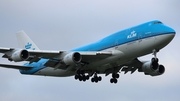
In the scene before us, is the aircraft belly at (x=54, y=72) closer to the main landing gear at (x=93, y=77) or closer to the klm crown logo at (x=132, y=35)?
the main landing gear at (x=93, y=77)

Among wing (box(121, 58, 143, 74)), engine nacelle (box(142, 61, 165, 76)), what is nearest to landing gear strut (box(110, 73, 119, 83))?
wing (box(121, 58, 143, 74))

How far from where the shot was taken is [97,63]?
5675 centimetres

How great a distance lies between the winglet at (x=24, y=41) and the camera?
227 ft

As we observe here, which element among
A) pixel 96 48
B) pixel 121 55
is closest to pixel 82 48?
pixel 96 48

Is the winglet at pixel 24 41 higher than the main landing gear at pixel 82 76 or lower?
higher

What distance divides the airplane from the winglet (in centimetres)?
542

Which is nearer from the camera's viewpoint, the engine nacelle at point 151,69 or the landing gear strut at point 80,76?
the landing gear strut at point 80,76

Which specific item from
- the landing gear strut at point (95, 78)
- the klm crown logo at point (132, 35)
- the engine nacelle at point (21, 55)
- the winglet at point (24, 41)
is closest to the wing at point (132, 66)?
the landing gear strut at point (95, 78)

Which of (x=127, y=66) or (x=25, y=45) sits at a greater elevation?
(x=25, y=45)

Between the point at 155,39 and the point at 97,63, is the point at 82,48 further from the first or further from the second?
the point at 155,39

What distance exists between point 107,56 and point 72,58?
390 centimetres

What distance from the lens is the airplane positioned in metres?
52.8

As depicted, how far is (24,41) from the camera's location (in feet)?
231

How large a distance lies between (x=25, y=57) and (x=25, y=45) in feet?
49.7
